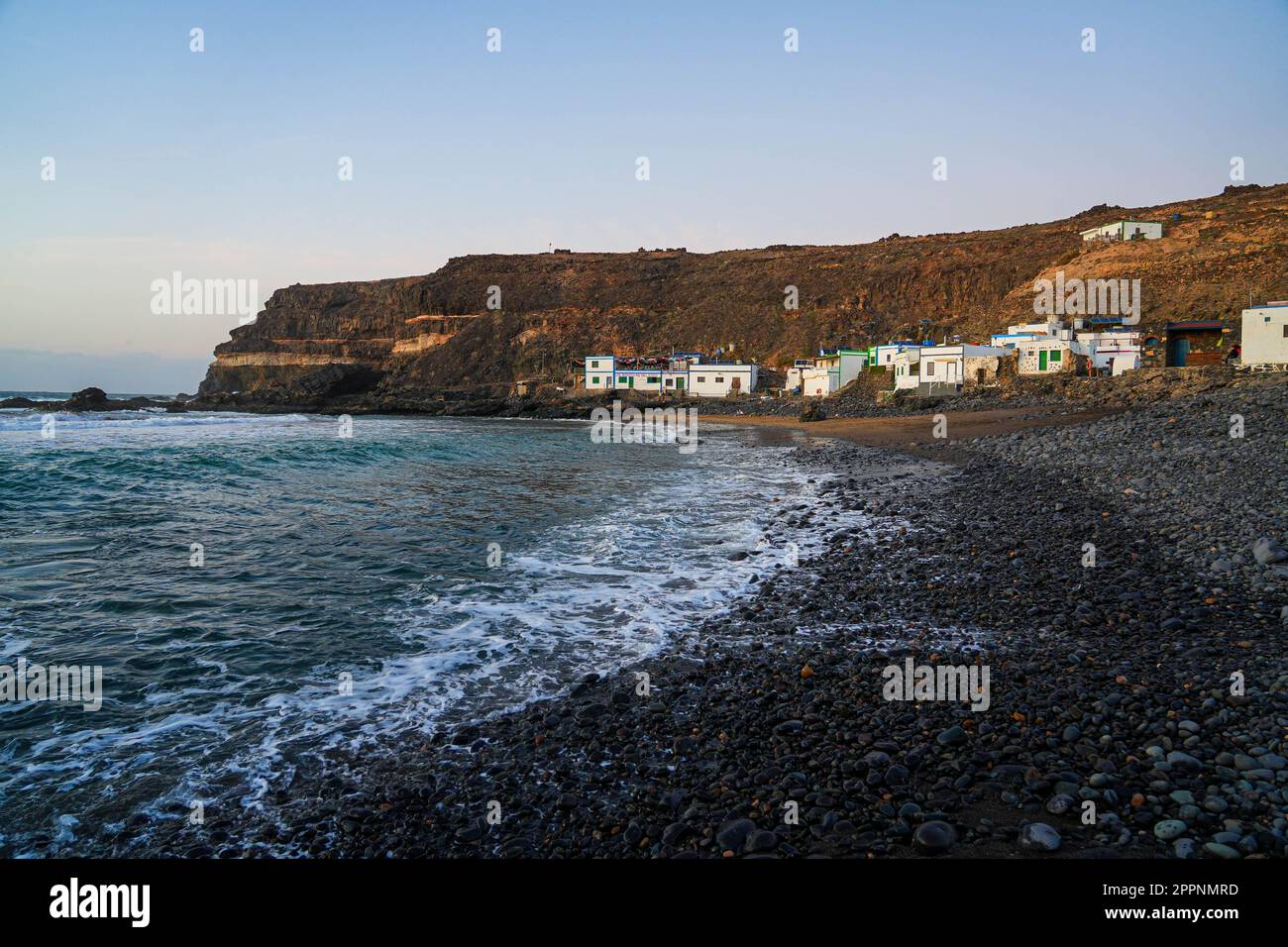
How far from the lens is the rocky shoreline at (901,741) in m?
3.76

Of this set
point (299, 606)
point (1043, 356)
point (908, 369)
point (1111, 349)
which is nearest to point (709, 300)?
point (908, 369)

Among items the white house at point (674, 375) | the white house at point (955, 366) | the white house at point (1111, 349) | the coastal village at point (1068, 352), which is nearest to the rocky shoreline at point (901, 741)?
the coastal village at point (1068, 352)

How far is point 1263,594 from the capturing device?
6.93 m

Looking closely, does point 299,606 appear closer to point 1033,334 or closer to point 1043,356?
point 1043,356

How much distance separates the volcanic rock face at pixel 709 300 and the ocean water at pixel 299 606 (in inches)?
1852

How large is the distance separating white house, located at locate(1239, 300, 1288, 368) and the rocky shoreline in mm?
28314

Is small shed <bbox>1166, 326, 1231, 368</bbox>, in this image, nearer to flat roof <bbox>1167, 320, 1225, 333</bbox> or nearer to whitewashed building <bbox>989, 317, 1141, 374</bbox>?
flat roof <bbox>1167, 320, 1225, 333</bbox>

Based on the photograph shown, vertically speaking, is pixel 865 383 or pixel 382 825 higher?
pixel 865 383

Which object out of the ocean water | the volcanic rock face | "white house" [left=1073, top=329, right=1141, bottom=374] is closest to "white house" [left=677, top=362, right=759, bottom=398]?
the volcanic rock face

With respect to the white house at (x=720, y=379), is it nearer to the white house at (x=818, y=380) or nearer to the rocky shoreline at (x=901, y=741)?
the white house at (x=818, y=380)

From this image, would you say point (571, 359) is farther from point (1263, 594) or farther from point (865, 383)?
point (1263, 594)

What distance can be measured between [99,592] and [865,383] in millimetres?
50257
